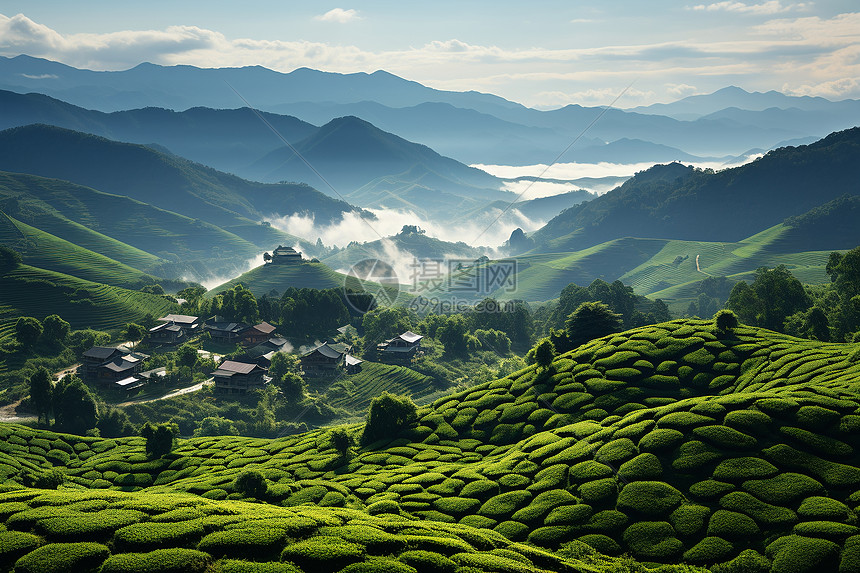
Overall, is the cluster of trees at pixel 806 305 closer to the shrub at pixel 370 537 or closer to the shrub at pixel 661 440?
the shrub at pixel 661 440

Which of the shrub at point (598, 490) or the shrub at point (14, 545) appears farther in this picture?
the shrub at point (598, 490)

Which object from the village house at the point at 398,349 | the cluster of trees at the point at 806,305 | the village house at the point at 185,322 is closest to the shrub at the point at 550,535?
the cluster of trees at the point at 806,305

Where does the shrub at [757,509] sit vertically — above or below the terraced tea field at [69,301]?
below

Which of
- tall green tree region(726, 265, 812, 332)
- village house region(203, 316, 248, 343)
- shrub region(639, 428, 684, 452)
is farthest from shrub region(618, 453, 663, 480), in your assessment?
village house region(203, 316, 248, 343)

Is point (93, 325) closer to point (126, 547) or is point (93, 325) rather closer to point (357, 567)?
point (126, 547)

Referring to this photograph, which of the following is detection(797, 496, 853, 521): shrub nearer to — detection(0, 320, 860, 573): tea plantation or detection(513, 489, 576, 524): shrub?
detection(0, 320, 860, 573): tea plantation

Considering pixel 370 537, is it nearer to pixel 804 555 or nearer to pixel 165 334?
pixel 804 555

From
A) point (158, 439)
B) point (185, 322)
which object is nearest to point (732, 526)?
point (158, 439)
